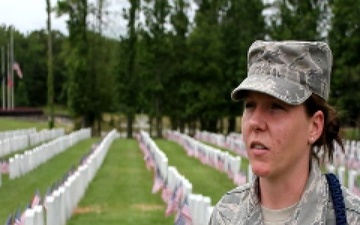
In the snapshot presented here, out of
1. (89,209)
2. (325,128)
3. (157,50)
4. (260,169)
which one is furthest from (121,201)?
(157,50)

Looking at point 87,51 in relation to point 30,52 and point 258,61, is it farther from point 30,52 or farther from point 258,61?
point 258,61

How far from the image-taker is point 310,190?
74.4 inches

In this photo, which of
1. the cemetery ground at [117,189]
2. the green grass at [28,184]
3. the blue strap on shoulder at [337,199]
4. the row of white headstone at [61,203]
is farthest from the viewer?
the green grass at [28,184]

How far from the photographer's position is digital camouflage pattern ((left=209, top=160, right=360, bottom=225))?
1.83 m

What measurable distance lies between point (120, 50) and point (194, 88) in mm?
5522

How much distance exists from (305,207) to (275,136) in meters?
0.22

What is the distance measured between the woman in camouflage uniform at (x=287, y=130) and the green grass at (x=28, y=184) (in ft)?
30.5

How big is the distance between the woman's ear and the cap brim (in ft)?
0.37

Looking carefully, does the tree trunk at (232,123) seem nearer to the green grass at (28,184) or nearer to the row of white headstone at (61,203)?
the green grass at (28,184)

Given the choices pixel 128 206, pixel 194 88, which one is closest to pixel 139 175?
pixel 128 206

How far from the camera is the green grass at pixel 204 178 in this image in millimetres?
13848

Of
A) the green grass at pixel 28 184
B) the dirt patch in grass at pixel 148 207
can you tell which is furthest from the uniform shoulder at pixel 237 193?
the dirt patch in grass at pixel 148 207

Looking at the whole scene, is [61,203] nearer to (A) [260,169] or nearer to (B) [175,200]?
(B) [175,200]

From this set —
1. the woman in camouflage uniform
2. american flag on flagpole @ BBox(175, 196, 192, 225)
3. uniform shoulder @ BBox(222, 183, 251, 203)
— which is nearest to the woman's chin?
the woman in camouflage uniform
